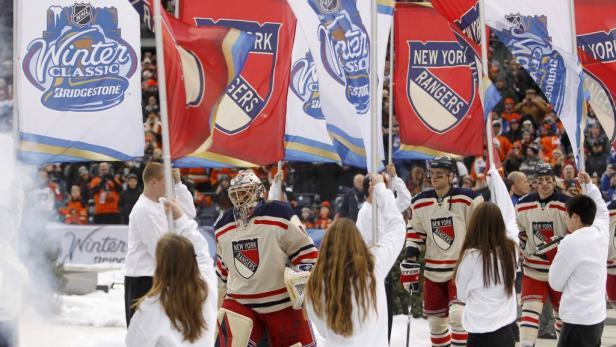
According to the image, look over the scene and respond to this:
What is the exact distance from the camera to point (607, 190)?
56.6ft

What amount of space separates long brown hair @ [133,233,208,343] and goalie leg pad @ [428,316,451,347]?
16.5 ft

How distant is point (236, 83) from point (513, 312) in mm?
2802

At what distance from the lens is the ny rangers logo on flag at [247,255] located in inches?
349

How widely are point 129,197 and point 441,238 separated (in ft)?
29.9

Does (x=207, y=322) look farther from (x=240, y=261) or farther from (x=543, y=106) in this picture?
(x=543, y=106)

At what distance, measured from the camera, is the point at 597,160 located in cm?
1900

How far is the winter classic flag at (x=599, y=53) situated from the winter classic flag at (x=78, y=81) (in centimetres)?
488

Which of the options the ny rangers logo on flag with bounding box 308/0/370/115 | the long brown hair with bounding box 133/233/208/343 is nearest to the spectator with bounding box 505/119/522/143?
the ny rangers logo on flag with bounding box 308/0/370/115

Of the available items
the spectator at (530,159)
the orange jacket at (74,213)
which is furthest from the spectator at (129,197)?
the spectator at (530,159)

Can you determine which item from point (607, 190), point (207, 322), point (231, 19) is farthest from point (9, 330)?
point (607, 190)

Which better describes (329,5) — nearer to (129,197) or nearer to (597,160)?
(129,197)

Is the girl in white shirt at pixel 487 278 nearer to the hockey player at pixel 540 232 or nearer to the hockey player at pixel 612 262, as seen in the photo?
the hockey player at pixel 540 232

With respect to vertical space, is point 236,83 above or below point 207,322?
above

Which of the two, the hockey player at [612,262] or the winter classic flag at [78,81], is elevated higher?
the winter classic flag at [78,81]
